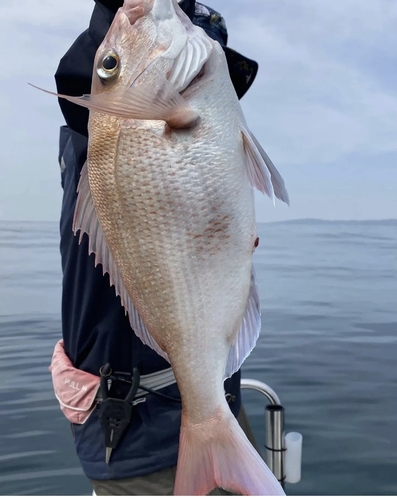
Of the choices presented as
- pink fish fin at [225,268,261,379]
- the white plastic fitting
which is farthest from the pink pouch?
the white plastic fitting

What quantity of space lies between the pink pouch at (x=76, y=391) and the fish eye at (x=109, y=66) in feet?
3.39

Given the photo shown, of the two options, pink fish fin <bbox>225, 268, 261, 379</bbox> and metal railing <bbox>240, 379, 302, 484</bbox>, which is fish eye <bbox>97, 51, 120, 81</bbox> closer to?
pink fish fin <bbox>225, 268, 261, 379</bbox>

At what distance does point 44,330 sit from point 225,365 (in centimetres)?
761

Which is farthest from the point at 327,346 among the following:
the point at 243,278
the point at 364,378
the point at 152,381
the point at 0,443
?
the point at 243,278

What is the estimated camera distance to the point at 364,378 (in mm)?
5840

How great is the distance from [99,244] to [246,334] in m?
0.46

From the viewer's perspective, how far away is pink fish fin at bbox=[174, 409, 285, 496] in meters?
1.13

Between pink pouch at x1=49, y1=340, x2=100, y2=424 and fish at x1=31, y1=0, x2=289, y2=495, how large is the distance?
1.93 ft

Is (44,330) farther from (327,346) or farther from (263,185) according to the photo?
(263,185)

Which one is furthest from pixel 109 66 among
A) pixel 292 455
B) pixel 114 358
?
pixel 292 455

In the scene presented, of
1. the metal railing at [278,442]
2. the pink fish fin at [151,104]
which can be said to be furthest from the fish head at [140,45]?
the metal railing at [278,442]

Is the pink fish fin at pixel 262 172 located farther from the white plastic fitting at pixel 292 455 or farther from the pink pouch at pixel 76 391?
the white plastic fitting at pixel 292 455

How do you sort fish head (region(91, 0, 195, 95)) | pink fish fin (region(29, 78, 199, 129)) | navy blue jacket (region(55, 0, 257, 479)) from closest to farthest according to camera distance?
pink fish fin (region(29, 78, 199, 129))
fish head (region(91, 0, 195, 95))
navy blue jacket (region(55, 0, 257, 479))

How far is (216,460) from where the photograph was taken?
119cm
